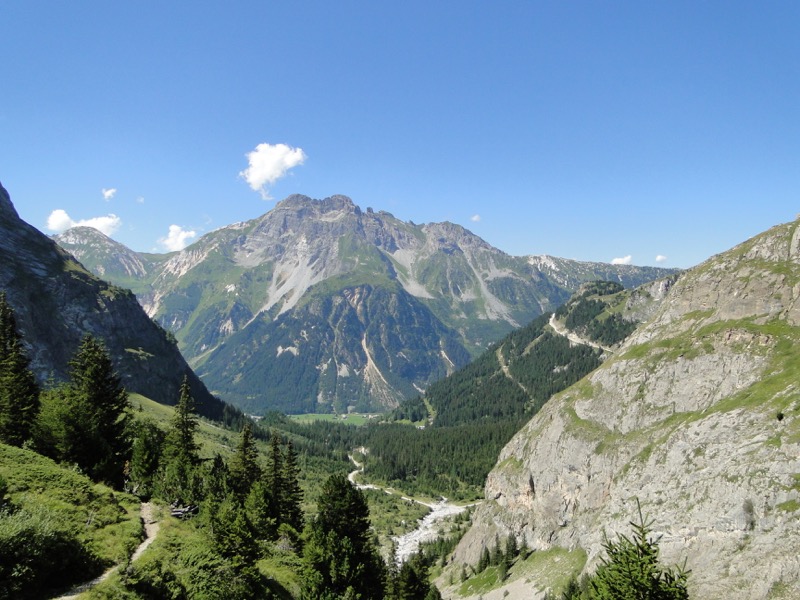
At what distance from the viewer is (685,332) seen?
10175cm

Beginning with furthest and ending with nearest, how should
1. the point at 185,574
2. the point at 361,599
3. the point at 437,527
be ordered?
the point at 437,527
the point at 361,599
the point at 185,574

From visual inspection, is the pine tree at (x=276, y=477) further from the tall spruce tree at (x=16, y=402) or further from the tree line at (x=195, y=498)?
the tall spruce tree at (x=16, y=402)

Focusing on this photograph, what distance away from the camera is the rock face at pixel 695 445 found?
195 ft

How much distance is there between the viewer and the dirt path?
23906 mm

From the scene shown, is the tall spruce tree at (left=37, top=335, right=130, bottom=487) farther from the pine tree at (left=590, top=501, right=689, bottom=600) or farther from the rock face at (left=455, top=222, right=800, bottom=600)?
the rock face at (left=455, top=222, right=800, bottom=600)

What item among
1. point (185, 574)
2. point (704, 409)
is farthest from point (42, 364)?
point (704, 409)

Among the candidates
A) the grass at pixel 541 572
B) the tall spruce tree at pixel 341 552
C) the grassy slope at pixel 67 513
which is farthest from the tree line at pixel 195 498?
the grass at pixel 541 572

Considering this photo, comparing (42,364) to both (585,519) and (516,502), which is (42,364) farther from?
(585,519)

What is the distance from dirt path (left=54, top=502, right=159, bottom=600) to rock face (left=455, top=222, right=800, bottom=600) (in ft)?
173

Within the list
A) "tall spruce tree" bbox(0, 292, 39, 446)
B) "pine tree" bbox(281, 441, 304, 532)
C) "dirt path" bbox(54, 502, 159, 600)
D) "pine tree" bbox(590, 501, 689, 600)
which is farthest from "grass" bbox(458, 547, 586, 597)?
"tall spruce tree" bbox(0, 292, 39, 446)

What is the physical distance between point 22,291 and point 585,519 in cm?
19923

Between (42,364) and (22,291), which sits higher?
(22,291)

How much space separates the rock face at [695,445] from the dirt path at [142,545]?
52824 millimetres

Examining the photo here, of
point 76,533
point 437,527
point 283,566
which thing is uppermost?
point 76,533
